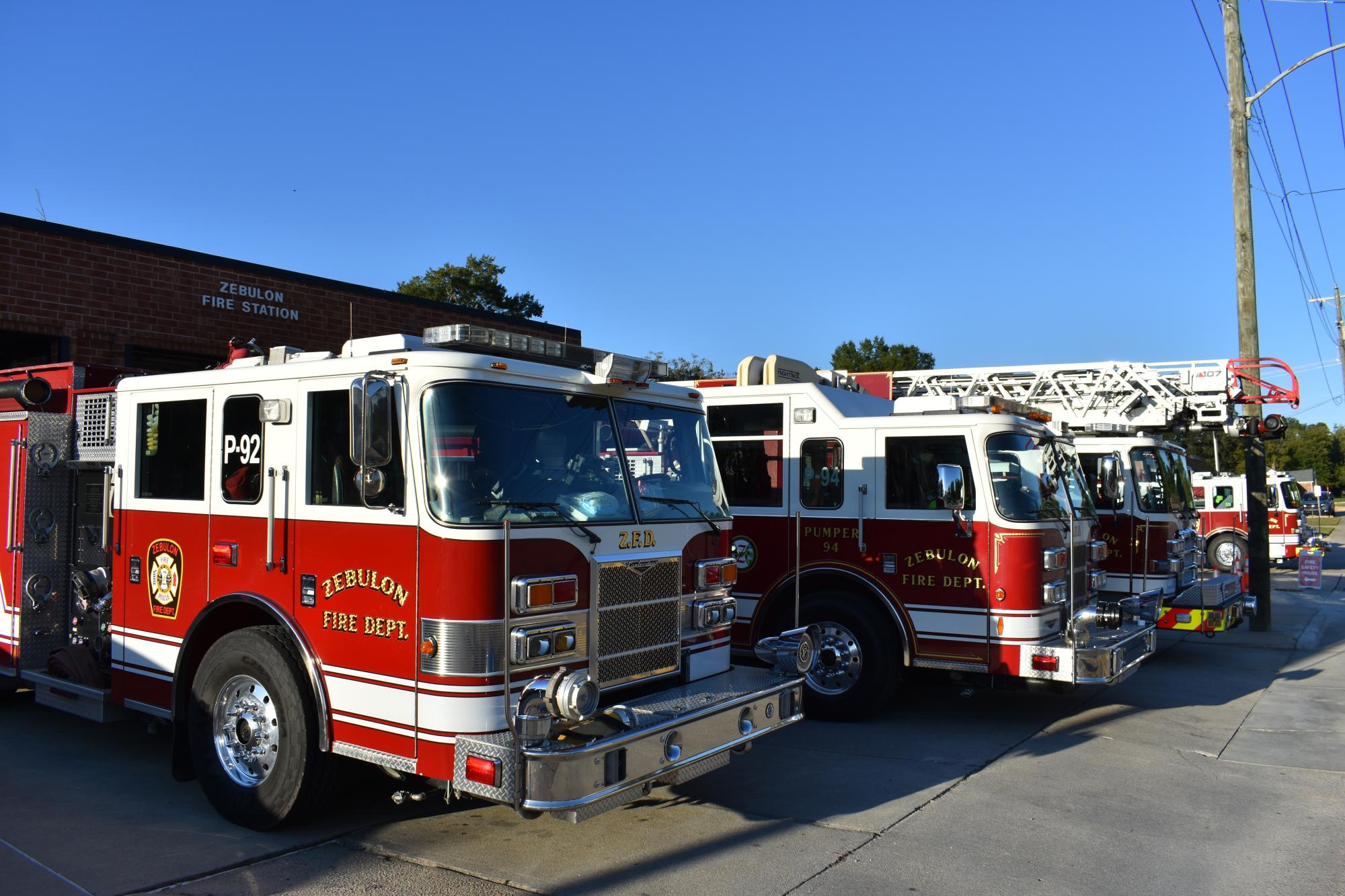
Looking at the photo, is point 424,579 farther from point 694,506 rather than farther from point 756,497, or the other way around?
point 756,497

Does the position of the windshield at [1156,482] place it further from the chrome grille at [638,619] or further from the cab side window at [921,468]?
the chrome grille at [638,619]

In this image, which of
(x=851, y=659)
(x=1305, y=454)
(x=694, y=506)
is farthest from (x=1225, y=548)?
(x=1305, y=454)

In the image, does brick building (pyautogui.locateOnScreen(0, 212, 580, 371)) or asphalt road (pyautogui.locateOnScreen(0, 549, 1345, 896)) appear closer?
asphalt road (pyautogui.locateOnScreen(0, 549, 1345, 896))

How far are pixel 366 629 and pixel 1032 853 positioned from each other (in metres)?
3.66

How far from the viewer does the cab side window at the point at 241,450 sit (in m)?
5.56

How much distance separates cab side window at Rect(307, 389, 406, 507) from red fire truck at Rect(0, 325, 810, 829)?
0.01m

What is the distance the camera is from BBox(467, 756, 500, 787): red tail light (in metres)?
4.38

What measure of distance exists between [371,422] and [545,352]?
3.60 feet

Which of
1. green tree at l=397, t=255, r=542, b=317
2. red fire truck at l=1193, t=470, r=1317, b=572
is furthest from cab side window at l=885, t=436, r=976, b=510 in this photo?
green tree at l=397, t=255, r=542, b=317

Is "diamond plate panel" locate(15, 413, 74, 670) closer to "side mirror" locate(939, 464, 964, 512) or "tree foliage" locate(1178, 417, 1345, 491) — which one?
"side mirror" locate(939, 464, 964, 512)

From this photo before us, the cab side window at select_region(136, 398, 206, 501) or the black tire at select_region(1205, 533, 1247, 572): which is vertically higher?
the cab side window at select_region(136, 398, 206, 501)

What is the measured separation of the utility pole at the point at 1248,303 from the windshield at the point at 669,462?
417 inches

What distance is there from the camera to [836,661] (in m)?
8.49

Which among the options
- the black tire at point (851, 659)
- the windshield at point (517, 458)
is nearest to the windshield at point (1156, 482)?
the black tire at point (851, 659)
